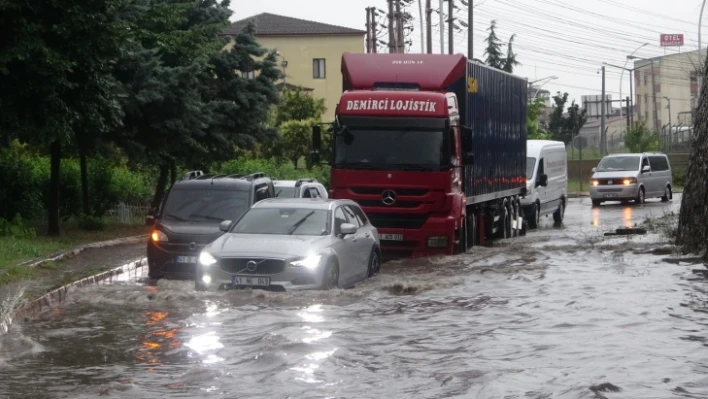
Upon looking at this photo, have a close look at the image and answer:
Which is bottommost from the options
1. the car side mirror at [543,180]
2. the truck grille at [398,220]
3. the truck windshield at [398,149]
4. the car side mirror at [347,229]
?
the truck grille at [398,220]

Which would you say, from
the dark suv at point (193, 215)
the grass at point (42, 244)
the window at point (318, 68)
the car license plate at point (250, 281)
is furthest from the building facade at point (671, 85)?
the car license plate at point (250, 281)

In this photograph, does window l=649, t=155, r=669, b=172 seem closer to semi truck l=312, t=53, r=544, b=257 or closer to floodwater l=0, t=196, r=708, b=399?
semi truck l=312, t=53, r=544, b=257

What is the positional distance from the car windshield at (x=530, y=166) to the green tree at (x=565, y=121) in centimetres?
5304

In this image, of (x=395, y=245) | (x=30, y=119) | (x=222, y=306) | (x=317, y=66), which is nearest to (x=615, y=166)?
(x=395, y=245)

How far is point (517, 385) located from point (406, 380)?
931mm

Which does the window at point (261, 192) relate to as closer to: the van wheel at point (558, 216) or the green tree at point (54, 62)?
the green tree at point (54, 62)

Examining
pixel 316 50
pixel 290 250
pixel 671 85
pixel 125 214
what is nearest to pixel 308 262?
pixel 290 250

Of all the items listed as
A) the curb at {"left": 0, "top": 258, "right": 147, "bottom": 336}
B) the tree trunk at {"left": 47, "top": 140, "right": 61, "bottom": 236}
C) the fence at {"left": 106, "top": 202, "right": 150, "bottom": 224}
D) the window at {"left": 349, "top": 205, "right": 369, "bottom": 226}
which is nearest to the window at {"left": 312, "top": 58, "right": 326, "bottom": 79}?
the fence at {"left": 106, "top": 202, "right": 150, "bottom": 224}

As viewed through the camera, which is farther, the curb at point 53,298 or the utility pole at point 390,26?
the utility pole at point 390,26

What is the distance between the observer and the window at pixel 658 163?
45.7 meters

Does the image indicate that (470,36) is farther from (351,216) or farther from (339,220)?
(339,220)

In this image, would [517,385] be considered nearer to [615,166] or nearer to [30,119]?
[30,119]

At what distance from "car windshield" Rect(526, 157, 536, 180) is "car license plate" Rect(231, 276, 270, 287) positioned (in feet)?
62.9

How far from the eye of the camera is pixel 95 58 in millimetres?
21422
